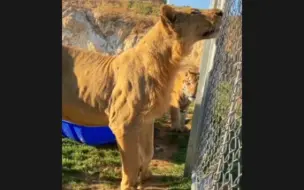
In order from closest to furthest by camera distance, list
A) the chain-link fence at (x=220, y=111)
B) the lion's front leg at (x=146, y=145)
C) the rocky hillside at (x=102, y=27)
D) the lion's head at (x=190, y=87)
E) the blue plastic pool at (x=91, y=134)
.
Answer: the chain-link fence at (x=220, y=111) < the lion's front leg at (x=146, y=145) < the blue plastic pool at (x=91, y=134) < the lion's head at (x=190, y=87) < the rocky hillside at (x=102, y=27)

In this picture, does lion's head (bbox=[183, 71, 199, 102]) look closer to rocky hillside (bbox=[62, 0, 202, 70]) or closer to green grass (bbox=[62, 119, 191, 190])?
green grass (bbox=[62, 119, 191, 190])

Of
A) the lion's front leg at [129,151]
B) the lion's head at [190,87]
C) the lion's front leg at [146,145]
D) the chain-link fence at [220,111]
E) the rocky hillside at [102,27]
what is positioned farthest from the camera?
the rocky hillside at [102,27]

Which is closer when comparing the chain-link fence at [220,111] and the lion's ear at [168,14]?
the chain-link fence at [220,111]

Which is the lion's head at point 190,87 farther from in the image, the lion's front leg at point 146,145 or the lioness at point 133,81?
the lioness at point 133,81

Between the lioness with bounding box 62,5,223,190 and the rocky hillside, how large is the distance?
649 inches

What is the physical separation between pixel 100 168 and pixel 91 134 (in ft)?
2.80

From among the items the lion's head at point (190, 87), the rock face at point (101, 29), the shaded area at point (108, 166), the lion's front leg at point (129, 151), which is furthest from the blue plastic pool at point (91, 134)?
the rock face at point (101, 29)

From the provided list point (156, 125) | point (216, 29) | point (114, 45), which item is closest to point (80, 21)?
point (114, 45)

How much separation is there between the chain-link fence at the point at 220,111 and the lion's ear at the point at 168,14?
541 millimetres

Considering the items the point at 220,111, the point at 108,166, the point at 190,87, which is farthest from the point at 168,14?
the point at 190,87

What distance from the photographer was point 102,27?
2281cm

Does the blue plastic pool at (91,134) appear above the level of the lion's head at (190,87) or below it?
below

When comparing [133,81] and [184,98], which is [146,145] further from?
[184,98]

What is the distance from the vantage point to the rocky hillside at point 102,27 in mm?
21797
